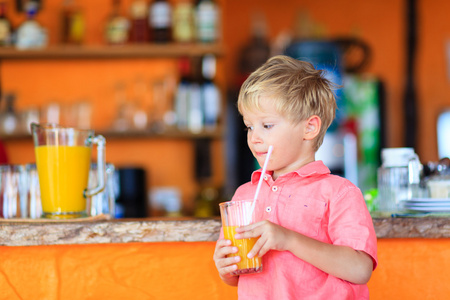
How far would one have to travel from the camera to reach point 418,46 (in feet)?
14.9

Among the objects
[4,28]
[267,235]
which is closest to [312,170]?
[267,235]

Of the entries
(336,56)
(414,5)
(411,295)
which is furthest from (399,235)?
(414,5)

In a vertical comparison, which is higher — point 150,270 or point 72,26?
point 72,26

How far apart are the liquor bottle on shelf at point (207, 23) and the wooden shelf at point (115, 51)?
5 cm

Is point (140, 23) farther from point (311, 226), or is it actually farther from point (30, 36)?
point (311, 226)

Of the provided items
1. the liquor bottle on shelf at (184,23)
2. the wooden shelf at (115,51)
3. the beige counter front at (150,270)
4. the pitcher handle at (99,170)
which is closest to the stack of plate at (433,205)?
the beige counter front at (150,270)

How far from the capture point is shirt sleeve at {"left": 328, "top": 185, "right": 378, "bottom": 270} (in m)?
1.00

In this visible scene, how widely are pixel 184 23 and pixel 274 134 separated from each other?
2.27 meters

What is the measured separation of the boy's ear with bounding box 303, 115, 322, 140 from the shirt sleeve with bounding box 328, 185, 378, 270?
12 centimetres

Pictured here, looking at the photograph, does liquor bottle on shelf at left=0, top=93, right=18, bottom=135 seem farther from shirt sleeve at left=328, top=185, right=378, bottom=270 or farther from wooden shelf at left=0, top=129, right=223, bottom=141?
shirt sleeve at left=328, top=185, right=378, bottom=270

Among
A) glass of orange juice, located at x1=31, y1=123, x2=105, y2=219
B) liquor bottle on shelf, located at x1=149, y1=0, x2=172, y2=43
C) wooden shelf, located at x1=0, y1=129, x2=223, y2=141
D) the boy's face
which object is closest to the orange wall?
glass of orange juice, located at x1=31, y1=123, x2=105, y2=219

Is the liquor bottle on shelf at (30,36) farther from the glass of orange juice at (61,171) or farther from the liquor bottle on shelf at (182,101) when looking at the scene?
the glass of orange juice at (61,171)

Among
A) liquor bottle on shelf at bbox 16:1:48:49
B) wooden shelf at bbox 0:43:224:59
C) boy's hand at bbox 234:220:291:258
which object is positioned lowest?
boy's hand at bbox 234:220:291:258

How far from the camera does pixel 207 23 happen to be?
3.18m
